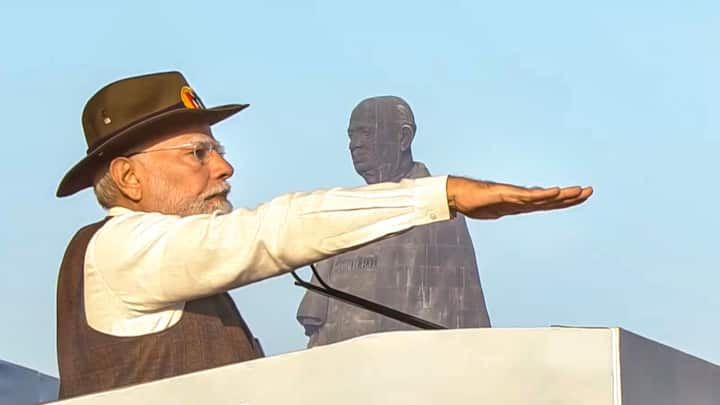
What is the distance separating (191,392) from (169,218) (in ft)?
1.68

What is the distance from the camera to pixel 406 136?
49.6 feet

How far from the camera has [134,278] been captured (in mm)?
3182

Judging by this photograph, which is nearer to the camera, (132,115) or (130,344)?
(130,344)

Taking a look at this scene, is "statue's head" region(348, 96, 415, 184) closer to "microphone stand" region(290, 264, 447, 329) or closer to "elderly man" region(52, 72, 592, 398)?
"elderly man" region(52, 72, 592, 398)

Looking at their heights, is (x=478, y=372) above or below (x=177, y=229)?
below

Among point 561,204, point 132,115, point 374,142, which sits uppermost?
point 374,142

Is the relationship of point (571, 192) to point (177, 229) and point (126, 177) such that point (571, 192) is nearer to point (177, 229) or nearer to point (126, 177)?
point (177, 229)

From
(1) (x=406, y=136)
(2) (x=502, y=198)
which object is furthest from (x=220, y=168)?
(1) (x=406, y=136)

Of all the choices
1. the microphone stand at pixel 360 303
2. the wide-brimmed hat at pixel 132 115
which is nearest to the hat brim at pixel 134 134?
the wide-brimmed hat at pixel 132 115

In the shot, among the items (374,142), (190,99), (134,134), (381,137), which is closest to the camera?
(134,134)

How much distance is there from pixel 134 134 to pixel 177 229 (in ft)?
1.32

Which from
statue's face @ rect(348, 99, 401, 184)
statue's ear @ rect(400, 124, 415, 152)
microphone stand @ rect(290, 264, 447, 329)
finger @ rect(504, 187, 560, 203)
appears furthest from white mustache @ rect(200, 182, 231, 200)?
statue's ear @ rect(400, 124, 415, 152)

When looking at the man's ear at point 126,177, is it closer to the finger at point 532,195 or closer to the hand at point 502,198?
the hand at point 502,198

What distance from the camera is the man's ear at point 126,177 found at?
3455mm
